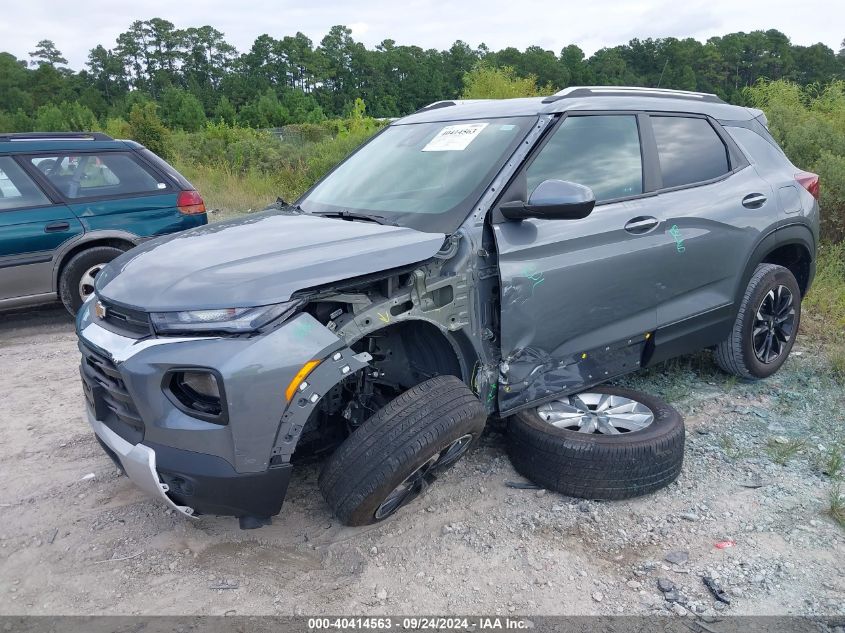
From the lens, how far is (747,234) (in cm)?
423

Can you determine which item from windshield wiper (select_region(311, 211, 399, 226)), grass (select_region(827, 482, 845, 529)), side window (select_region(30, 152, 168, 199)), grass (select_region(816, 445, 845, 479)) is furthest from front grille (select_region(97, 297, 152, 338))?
side window (select_region(30, 152, 168, 199))

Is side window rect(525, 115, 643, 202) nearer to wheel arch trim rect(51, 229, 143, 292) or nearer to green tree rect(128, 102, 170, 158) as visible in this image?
wheel arch trim rect(51, 229, 143, 292)

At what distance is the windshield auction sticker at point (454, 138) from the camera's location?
144 inches

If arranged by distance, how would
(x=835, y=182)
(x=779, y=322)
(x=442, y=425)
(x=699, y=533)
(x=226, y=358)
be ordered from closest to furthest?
(x=226, y=358) < (x=442, y=425) < (x=699, y=533) < (x=779, y=322) < (x=835, y=182)

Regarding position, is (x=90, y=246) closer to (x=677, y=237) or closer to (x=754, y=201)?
(x=677, y=237)

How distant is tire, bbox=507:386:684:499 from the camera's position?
10.5 ft

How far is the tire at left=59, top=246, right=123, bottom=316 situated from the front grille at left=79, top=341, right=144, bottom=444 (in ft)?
11.6

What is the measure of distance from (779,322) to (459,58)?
78332 mm

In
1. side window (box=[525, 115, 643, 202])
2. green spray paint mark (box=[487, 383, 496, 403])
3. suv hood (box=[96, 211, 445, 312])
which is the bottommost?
green spray paint mark (box=[487, 383, 496, 403])

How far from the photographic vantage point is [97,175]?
252 inches

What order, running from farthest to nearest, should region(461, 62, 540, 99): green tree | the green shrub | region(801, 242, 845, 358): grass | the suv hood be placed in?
region(461, 62, 540, 99): green tree
the green shrub
region(801, 242, 845, 358): grass
the suv hood

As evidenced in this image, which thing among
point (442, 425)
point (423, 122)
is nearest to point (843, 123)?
point (423, 122)

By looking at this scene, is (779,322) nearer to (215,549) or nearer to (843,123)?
(215,549)

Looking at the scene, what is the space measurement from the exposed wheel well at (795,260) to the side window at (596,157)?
1518 millimetres
